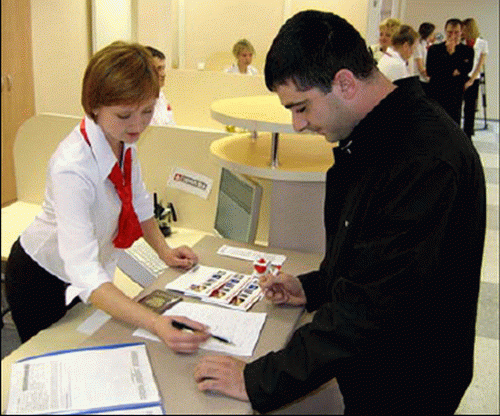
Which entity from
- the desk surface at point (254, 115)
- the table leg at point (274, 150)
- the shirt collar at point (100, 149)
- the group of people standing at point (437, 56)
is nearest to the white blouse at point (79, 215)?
the shirt collar at point (100, 149)

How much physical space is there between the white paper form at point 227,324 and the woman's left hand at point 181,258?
8.0 inches

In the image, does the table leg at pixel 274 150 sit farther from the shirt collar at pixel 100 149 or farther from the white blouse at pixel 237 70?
the white blouse at pixel 237 70

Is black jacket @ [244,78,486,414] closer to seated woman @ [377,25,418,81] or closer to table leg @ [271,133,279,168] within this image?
table leg @ [271,133,279,168]

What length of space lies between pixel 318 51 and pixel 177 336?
557 millimetres

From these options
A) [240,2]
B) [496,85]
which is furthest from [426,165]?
[496,85]

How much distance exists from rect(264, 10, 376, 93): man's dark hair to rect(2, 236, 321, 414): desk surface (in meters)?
0.53

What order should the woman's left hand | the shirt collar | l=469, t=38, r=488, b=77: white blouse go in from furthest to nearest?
l=469, t=38, r=488, b=77: white blouse < the woman's left hand < the shirt collar

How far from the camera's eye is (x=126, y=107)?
3.70 ft

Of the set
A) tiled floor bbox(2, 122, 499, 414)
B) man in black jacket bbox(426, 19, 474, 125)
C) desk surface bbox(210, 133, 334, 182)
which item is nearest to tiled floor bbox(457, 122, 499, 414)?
tiled floor bbox(2, 122, 499, 414)

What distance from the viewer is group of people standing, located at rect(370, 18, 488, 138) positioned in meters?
3.14

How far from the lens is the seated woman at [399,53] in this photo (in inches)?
137

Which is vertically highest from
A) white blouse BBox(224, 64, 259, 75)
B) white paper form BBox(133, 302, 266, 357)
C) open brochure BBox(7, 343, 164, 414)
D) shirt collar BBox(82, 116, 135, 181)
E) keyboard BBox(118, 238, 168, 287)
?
white blouse BBox(224, 64, 259, 75)

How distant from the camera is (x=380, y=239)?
0.85m

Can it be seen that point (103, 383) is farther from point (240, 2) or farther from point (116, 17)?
point (240, 2)
